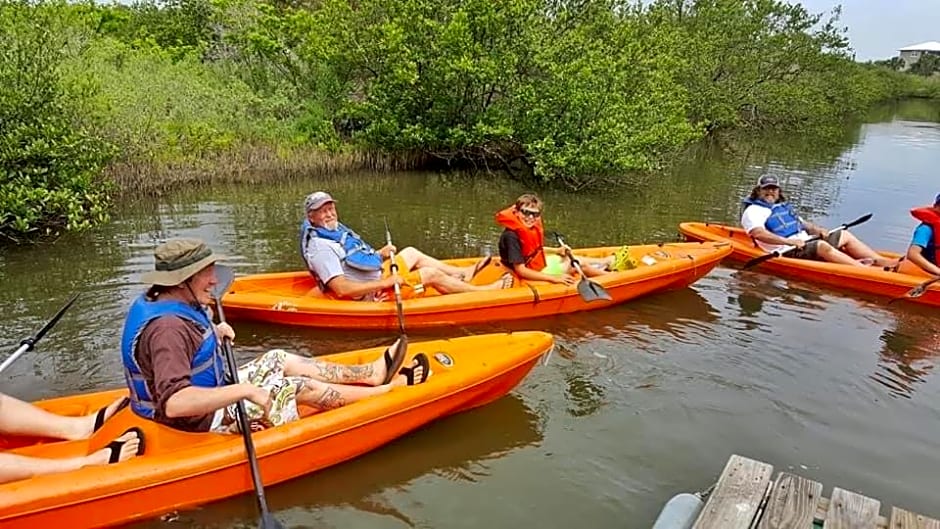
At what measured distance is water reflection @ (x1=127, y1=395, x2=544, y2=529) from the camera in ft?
11.4

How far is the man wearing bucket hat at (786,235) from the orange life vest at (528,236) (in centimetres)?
292

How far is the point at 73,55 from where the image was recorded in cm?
991

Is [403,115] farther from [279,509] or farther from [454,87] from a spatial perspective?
[279,509]

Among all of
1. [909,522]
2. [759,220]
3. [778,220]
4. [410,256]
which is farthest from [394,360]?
[778,220]

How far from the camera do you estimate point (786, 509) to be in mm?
3051

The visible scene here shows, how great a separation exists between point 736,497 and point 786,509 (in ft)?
0.67

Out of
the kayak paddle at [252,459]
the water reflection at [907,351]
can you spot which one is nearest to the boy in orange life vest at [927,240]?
the water reflection at [907,351]

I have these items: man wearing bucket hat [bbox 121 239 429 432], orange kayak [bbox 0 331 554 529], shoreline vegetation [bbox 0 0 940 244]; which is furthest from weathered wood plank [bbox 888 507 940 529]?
shoreline vegetation [bbox 0 0 940 244]

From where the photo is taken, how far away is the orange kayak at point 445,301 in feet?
18.3

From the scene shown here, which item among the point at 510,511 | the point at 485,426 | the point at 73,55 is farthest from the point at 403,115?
the point at 510,511

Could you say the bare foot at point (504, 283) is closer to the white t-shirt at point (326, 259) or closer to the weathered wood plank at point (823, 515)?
the white t-shirt at point (326, 259)

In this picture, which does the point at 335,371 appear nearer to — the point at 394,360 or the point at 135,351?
the point at 394,360

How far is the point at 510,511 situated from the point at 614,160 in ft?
28.5

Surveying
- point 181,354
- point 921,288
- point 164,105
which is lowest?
point 921,288
